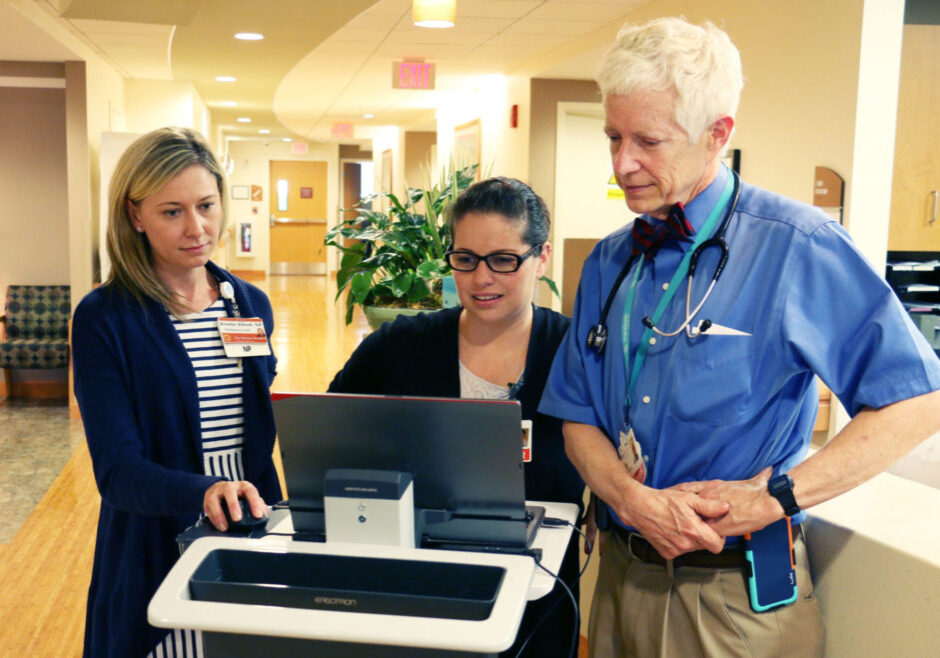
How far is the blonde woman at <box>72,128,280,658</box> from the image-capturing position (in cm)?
176

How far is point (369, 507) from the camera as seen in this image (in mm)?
1348

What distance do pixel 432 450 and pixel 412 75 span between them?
6914 mm

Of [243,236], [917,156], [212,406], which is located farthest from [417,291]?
[243,236]

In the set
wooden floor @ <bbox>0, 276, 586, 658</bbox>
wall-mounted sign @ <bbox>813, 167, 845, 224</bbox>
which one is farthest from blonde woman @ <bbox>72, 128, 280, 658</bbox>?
wall-mounted sign @ <bbox>813, 167, 845, 224</bbox>

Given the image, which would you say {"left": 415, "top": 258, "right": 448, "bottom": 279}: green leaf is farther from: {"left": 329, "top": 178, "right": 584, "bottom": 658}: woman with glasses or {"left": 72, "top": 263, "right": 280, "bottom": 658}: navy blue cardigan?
{"left": 72, "top": 263, "right": 280, "bottom": 658}: navy blue cardigan

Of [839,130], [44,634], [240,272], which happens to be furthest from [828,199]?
[240,272]

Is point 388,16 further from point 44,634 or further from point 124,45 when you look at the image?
point 44,634

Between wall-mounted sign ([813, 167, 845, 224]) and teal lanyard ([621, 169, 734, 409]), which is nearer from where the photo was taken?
teal lanyard ([621, 169, 734, 409])

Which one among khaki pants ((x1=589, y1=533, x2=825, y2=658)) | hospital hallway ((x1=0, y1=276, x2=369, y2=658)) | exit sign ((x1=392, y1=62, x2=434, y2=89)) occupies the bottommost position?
hospital hallway ((x1=0, y1=276, x2=369, y2=658))

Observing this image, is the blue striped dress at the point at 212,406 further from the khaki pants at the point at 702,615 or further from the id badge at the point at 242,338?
the khaki pants at the point at 702,615

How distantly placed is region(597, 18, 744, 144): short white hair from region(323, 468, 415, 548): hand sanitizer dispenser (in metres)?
0.72

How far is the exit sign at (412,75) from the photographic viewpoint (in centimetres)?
779

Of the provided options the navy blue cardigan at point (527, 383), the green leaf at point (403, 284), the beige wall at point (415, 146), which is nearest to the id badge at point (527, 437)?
the navy blue cardigan at point (527, 383)

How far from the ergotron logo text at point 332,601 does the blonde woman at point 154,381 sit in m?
0.56
